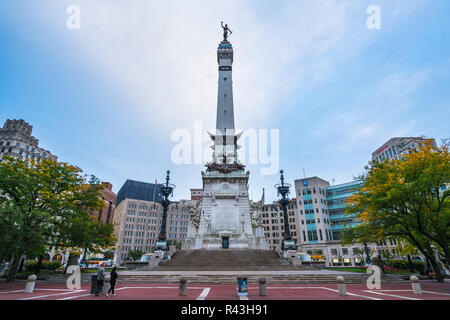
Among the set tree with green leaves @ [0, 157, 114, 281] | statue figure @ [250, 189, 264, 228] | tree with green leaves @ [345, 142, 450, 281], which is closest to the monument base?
statue figure @ [250, 189, 264, 228]

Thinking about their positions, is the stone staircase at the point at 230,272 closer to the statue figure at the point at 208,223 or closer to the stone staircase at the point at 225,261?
the stone staircase at the point at 225,261

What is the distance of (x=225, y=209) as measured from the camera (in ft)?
124

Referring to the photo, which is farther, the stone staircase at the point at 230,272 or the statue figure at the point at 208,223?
the statue figure at the point at 208,223

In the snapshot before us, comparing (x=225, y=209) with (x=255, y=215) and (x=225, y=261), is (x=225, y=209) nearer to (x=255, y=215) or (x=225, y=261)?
(x=255, y=215)

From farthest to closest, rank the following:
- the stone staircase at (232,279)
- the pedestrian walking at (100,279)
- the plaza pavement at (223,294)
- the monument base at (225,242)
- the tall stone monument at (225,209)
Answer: the tall stone monument at (225,209)
the monument base at (225,242)
the stone staircase at (232,279)
the pedestrian walking at (100,279)
the plaza pavement at (223,294)

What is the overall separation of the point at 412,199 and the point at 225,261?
17.9 m

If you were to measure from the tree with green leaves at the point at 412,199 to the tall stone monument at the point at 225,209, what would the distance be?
18306mm

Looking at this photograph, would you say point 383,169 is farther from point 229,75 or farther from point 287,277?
point 229,75

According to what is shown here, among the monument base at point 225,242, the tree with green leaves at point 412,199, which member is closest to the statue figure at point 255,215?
the monument base at point 225,242

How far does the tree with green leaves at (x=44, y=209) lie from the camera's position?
53.6ft

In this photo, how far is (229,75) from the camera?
5556 centimetres

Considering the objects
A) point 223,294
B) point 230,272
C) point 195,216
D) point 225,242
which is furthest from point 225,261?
point 223,294

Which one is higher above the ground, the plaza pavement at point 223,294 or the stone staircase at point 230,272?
the stone staircase at point 230,272

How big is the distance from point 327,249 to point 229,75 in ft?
168
